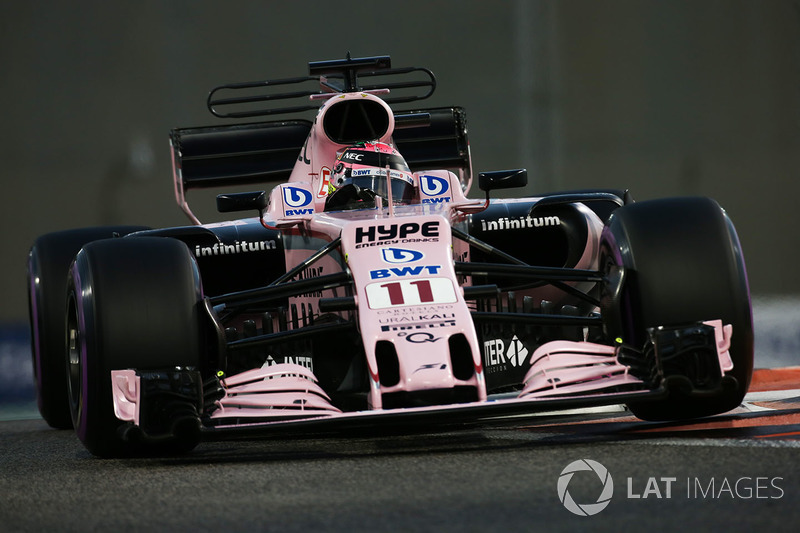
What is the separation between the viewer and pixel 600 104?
13945 mm

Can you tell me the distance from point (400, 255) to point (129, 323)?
1070 millimetres

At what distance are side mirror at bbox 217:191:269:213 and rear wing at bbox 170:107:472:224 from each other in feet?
6.07

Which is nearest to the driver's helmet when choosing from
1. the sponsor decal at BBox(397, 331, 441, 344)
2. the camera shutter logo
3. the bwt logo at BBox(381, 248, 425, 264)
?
the bwt logo at BBox(381, 248, 425, 264)

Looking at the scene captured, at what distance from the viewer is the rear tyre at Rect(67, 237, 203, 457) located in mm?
4527

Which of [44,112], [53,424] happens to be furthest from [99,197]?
[53,424]

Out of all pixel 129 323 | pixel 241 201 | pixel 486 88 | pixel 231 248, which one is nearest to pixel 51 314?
pixel 231 248

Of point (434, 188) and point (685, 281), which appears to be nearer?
point (685, 281)

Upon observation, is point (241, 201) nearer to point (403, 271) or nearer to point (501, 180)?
point (501, 180)

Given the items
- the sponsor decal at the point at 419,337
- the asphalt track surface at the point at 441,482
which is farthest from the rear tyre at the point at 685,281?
the sponsor decal at the point at 419,337

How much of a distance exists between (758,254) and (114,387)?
10.2 m

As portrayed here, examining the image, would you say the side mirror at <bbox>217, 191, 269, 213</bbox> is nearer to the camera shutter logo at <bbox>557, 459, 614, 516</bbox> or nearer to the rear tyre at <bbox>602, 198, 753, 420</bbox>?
the rear tyre at <bbox>602, 198, 753, 420</bbox>

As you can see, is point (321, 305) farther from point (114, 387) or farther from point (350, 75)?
point (350, 75)
